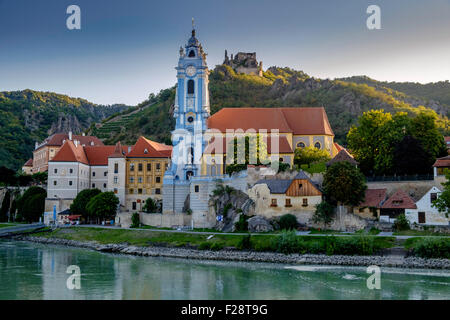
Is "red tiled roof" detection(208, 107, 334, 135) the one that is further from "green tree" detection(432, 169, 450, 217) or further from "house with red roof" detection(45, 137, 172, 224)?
"green tree" detection(432, 169, 450, 217)

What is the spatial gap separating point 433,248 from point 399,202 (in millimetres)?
7698

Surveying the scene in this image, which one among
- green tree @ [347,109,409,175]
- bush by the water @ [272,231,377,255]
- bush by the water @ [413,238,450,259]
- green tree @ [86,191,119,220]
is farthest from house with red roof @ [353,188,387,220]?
green tree @ [86,191,119,220]

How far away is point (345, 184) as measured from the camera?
4144cm

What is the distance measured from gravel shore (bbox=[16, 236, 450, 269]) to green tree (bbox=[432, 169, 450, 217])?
6.17 metres

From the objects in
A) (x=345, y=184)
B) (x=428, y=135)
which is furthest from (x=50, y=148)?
(x=428, y=135)

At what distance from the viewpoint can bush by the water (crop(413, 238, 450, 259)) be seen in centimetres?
3344

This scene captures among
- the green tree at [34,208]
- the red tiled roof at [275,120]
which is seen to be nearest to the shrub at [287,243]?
the red tiled roof at [275,120]

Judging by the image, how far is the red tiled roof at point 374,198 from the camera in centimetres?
4225

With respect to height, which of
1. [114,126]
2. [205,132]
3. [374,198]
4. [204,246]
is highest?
[114,126]

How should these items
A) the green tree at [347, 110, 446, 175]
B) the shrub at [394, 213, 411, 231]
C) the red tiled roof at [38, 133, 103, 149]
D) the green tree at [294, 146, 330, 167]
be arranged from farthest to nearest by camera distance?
the red tiled roof at [38, 133, 103, 149] < the green tree at [294, 146, 330, 167] < the green tree at [347, 110, 446, 175] < the shrub at [394, 213, 411, 231]

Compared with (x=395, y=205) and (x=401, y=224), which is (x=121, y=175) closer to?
(x=395, y=205)

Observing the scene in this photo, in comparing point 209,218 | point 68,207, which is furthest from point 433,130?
point 68,207

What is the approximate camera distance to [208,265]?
3609 centimetres

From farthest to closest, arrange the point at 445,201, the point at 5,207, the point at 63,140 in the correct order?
the point at 63,140, the point at 5,207, the point at 445,201
